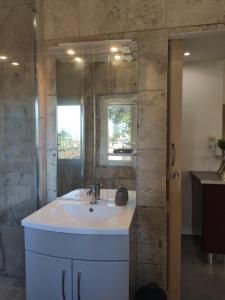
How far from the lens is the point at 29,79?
2213mm

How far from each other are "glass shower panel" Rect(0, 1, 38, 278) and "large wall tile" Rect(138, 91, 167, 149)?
94 cm

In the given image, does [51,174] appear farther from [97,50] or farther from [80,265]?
[97,50]

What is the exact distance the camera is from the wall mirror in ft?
6.35

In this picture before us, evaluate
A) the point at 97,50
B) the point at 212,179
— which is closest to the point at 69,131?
the point at 97,50

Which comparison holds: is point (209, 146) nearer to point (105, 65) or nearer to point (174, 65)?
point (174, 65)

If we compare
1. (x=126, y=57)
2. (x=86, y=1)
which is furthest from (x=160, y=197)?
(x=86, y=1)

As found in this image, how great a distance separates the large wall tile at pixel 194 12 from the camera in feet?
5.74

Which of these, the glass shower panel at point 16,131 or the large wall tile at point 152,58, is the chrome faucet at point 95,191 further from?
the large wall tile at point 152,58

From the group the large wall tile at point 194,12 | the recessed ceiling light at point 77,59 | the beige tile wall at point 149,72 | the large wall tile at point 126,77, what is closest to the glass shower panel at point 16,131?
the recessed ceiling light at point 77,59

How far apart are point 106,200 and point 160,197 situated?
42 centimetres

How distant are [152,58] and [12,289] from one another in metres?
2.26

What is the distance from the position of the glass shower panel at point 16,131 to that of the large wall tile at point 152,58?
920 mm

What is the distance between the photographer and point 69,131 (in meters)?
2.10

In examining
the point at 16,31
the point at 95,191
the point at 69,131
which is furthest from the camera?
the point at 16,31
